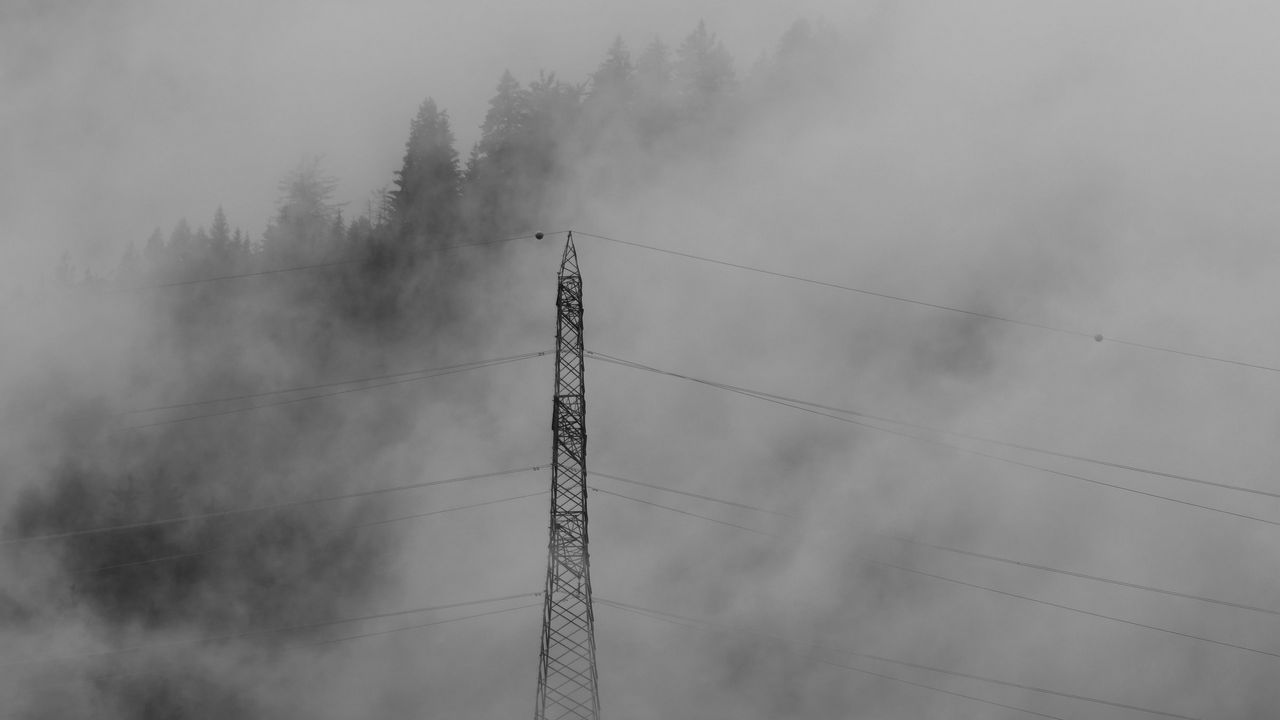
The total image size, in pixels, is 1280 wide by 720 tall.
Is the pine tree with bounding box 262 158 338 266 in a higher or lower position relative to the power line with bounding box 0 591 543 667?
higher

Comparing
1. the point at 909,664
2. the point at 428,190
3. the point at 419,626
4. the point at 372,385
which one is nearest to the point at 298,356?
the point at 372,385

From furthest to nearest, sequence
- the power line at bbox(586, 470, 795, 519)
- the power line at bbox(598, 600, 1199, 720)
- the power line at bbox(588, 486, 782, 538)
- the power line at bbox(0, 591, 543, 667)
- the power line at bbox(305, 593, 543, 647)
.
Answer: the power line at bbox(586, 470, 795, 519) < the power line at bbox(0, 591, 543, 667) < the power line at bbox(588, 486, 782, 538) < the power line at bbox(305, 593, 543, 647) < the power line at bbox(598, 600, 1199, 720)

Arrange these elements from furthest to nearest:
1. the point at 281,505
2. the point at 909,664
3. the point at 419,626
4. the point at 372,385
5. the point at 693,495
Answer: the point at 372,385, the point at 281,505, the point at 693,495, the point at 419,626, the point at 909,664

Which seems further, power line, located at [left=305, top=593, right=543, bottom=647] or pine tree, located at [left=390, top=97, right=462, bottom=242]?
pine tree, located at [left=390, top=97, right=462, bottom=242]

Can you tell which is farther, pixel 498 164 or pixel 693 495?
pixel 498 164

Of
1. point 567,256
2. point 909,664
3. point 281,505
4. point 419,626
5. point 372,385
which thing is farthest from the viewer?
point 372,385

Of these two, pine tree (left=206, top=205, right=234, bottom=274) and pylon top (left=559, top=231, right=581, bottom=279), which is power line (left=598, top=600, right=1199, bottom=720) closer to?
pylon top (left=559, top=231, right=581, bottom=279)

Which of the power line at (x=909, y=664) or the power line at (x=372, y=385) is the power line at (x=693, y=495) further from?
the power line at (x=372, y=385)

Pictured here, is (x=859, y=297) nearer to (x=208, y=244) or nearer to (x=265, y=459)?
(x=265, y=459)

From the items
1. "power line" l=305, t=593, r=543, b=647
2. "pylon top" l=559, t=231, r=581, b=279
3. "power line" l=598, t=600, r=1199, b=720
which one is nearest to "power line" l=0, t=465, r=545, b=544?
"power line" l=305, t=593, r=543, b=647

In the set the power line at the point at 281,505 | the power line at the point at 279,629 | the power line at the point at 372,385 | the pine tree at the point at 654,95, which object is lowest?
the power line at the point at 279,629

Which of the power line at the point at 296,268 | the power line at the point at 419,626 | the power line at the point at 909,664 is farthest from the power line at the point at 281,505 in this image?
the power line at the point at 296,268

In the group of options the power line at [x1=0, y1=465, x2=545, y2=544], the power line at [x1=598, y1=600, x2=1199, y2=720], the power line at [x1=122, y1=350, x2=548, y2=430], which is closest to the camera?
the power line at [x1=598, y1=600, x2=1199, y2=720]

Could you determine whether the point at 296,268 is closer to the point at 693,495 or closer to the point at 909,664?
the point at 693,495
